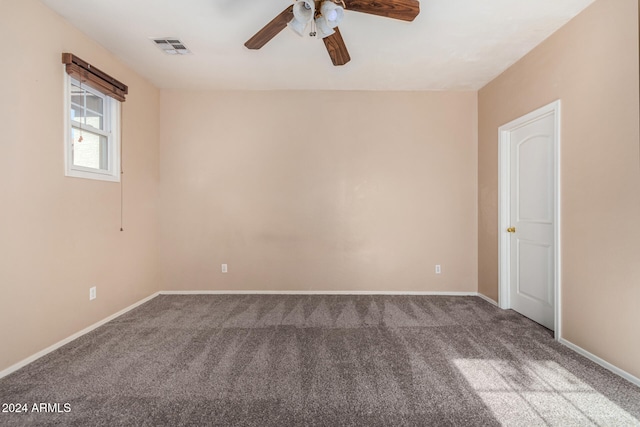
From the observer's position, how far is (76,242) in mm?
2607

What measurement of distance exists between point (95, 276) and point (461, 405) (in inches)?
128

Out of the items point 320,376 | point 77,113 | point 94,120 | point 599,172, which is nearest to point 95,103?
point 94,120

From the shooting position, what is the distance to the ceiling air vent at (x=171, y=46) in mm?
2758

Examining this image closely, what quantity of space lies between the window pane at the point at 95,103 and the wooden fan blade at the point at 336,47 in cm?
244

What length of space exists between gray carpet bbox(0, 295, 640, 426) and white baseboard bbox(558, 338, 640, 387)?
51mm

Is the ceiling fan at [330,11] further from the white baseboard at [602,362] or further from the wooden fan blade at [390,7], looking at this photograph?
the white baseboard at [602,362]

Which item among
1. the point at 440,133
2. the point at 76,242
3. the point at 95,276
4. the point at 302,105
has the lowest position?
the point at 95,276

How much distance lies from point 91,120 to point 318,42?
2.37 m

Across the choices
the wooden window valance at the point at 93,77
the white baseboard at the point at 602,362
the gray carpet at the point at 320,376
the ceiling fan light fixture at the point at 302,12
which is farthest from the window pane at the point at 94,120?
the white baseboard at the point at 602,362

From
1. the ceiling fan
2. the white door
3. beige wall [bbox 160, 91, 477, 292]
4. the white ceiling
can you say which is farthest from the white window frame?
the white door

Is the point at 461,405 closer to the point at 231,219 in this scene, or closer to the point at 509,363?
the point at 509,363

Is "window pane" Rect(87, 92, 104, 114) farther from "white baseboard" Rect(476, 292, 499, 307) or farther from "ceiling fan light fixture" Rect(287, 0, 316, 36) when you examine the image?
"white baseboard" Rect(476, 292, 499, 307)

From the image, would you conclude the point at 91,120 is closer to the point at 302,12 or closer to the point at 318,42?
the point at 318,42

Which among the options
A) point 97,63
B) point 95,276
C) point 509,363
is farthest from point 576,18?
point 95,276
